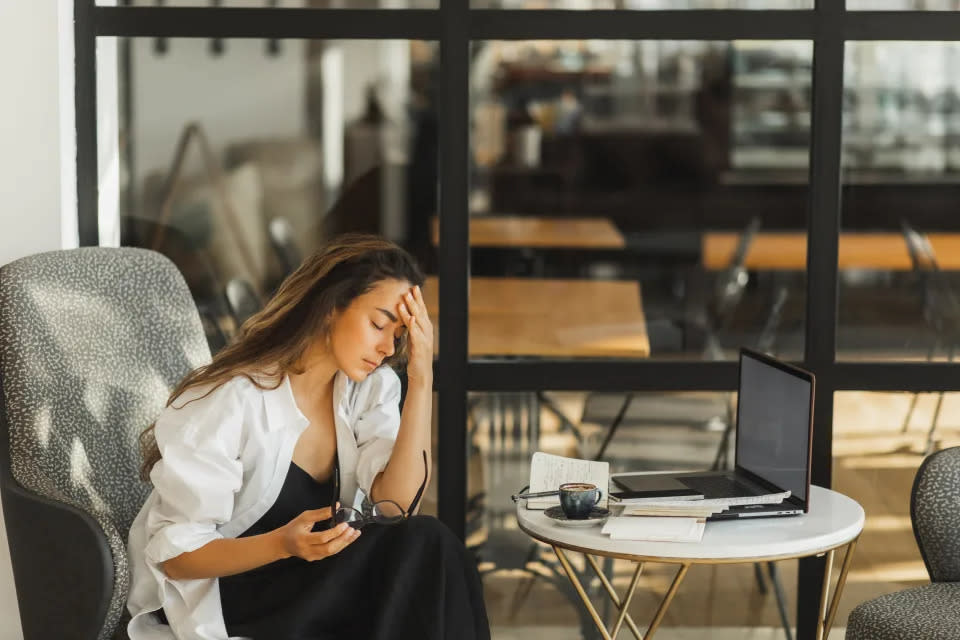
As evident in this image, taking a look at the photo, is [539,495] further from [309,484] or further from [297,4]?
[297,4]

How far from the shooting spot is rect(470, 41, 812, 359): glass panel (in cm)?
288

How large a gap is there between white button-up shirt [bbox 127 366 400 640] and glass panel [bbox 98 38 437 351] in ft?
2.58

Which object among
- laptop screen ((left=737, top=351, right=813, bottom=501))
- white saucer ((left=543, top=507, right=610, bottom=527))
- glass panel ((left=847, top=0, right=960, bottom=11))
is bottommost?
white saucer ((left=543, top=507, right=610, bottom=527))

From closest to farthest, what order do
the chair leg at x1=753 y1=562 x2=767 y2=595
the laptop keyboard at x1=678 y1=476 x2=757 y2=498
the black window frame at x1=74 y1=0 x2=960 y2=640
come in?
the laptop keyboard at x1=678 y1=476 x2=757 y2=498
the black window frame at x1=74 y1=0 x2=960 y2=640
the chair leg at x1=753 y1=562 x2=767 y2=595

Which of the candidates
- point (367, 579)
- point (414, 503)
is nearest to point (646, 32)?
point (414, 503)

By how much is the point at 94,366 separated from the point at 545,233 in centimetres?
119

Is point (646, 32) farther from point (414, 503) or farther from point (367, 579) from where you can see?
point (367, 579)

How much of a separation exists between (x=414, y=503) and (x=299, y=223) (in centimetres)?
98

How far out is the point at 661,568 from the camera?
9.77 feet

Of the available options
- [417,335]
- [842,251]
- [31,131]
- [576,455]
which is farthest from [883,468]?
[31,131]

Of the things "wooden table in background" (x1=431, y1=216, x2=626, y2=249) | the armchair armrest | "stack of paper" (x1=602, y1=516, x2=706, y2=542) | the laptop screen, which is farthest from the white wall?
the laptop screen

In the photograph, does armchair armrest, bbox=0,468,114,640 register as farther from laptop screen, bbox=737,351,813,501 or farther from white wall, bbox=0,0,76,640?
laptop screen, bbox=737,351,813,501

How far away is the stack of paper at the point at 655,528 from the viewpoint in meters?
2.08

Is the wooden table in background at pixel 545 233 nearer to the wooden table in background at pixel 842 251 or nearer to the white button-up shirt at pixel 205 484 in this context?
the wooden table in background at pixel 842 251
